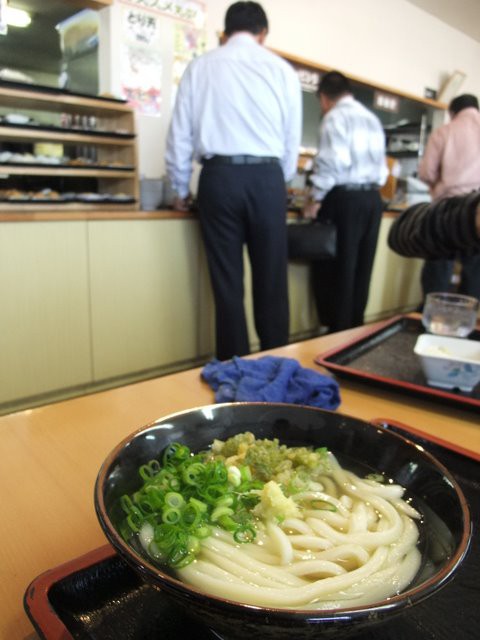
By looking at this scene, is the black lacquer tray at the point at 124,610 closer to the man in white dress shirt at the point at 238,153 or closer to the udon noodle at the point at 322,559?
the udon noodle at the point at 322,559

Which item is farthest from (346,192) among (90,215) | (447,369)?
(447,369)

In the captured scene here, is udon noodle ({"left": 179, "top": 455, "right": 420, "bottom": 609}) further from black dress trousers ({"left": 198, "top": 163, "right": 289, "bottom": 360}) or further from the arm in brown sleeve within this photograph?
black dress trousers ({"left": 198, "top": 163, "right": 289, "bottom": 360})

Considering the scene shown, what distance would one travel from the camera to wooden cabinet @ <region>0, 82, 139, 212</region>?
2.05 metres

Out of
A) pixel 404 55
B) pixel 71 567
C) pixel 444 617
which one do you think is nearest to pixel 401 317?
pixel 444 617

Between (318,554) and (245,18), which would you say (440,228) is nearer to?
(318,554)

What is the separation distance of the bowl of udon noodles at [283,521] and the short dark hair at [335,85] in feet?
8.84

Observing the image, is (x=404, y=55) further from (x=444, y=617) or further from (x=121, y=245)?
(x=444, y=617)

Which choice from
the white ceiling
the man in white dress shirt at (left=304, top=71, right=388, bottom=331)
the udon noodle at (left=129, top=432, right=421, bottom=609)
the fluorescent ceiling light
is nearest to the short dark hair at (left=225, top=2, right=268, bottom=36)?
the man in white dress shirt at (left=304, top=71, right=388, bottom=331)

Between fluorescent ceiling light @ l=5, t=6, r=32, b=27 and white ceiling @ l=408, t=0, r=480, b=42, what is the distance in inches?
132

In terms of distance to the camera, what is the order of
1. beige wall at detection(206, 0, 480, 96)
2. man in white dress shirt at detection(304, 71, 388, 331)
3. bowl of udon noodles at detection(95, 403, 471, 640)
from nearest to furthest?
bowl of udon noodles at detection(95, 403, 471, 640), man in white dress shirt at detection(304, 71, 388, 331), beige wall at detection(206, 0, 480, 96)

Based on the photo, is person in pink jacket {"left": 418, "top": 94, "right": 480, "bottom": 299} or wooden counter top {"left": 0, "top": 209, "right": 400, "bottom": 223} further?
person in pink jacket {"left": 418, "top": 94, "right": 480, "bottom": 299}

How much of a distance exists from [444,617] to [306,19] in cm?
388

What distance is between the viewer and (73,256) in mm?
2121

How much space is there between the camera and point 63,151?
2.54 meters
